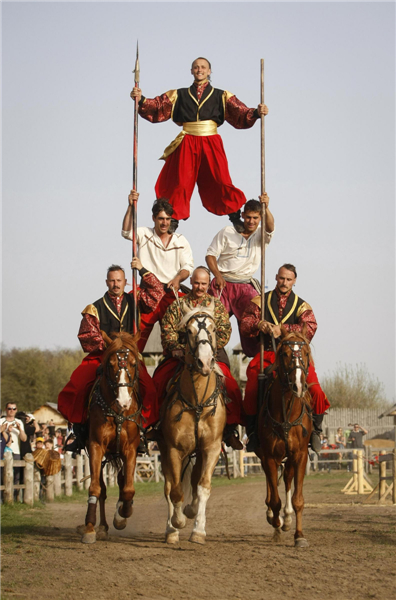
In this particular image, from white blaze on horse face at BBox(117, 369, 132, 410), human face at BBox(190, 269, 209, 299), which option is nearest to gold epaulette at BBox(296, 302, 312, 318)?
human face at BBox(190, 269, 209, 299)

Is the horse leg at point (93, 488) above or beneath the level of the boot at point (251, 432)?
beneath

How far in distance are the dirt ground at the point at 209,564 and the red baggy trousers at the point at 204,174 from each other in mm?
4535

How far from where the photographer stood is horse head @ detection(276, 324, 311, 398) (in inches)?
358

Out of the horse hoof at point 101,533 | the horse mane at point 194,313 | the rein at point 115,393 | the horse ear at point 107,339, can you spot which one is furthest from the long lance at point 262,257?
the horse hoof at point 101,533

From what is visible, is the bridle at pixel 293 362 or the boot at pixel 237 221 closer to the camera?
the bridle at pixel 293 362

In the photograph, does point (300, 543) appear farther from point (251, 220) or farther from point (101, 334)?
point (251, 220)

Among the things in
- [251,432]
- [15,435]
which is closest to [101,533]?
[251,432]

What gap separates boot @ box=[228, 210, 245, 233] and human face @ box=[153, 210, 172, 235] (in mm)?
1173

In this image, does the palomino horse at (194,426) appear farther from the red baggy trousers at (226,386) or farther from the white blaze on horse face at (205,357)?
the red baggy trousers at (226,386)

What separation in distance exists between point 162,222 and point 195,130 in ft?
5.84

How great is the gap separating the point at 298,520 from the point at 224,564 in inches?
61.0

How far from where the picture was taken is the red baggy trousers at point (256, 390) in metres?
10.4

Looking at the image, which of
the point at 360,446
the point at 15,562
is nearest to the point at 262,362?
the point at 15,562

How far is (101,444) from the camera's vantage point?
974 cm
